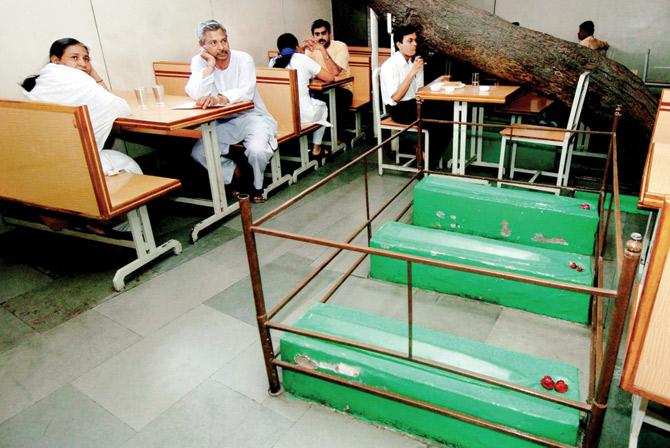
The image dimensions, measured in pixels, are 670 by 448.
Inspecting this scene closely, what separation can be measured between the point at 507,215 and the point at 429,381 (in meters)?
1.61

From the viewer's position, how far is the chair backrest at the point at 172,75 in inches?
188

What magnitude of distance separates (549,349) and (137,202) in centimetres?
256

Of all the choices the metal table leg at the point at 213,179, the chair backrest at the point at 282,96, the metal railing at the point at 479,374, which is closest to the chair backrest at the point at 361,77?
the chair backrest at the point at 282,96

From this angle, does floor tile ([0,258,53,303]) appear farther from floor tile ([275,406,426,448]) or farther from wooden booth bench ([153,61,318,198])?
floor tile ([275,406,426,448])

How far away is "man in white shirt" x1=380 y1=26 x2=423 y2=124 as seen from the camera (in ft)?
14.5

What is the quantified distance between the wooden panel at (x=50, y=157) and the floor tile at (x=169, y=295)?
572mm

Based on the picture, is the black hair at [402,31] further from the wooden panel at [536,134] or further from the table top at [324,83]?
the wooden panel at [536,134]

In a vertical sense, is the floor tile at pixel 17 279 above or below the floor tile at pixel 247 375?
above

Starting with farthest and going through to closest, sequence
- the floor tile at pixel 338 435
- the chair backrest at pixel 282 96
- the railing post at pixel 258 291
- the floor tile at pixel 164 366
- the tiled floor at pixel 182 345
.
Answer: the chair backrest at pixel 282 96 → the floor tile at pixel 164 366 → the tiled floor at pixel 182 345 → the floor tile at pixel 338 435 → the railing post at pixel 258 291

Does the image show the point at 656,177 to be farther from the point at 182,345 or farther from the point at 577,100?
the point at 182,345

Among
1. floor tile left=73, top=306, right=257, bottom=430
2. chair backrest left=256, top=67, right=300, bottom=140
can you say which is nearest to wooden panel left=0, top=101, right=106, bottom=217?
floor tile left=73, top=306, right=257, bottom=430

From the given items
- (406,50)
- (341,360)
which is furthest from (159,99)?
(341,360)

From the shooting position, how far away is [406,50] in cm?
449

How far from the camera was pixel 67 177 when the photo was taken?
290 cm
